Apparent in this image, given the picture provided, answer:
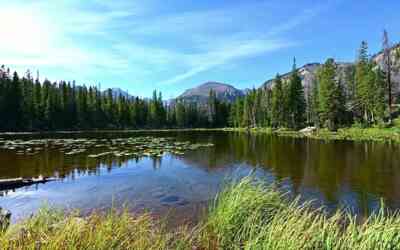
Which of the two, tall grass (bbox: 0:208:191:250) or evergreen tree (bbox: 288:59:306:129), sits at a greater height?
evergreen tree (bbox: 288:59:306:129)

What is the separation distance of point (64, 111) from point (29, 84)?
13176mm

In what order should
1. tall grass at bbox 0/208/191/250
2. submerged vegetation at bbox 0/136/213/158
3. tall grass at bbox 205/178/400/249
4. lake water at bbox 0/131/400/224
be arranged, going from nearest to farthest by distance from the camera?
tall grass at bbox 0/208/191/250 → tall grass at bbox 205/178/400/249 → lake water at bbox 0/131/400/224 → submerged vegetation at bbox 0/136/213/158

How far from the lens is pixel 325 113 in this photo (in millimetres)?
69438

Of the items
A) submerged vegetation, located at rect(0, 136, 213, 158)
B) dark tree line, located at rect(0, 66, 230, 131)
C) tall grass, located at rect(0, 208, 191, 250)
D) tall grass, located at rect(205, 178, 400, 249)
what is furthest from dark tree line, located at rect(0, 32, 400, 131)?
tall grass, located at rect(0, 208, 191, 250)

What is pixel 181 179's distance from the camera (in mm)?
21000

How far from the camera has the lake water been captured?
1470cm

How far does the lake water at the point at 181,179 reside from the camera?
48.2 feet

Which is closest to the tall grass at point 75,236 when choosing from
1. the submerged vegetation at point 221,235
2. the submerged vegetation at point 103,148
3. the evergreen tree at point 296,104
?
the submerged vegetation at point 221,235

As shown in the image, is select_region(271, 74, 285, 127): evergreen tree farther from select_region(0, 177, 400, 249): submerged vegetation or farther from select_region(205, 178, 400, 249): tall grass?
select_region(0, 177, 400, 249): submerged vegetation

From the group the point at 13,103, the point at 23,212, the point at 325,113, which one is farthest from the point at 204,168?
the point at 13,103

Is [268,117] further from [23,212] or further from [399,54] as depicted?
[23,212]

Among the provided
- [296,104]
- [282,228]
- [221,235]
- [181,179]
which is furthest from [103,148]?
[296,104]

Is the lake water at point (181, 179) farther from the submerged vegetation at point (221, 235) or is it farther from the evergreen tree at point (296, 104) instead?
the evergreen tree at point (296, 104)

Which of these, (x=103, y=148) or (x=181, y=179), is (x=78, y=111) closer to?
(x=103, y=148)
